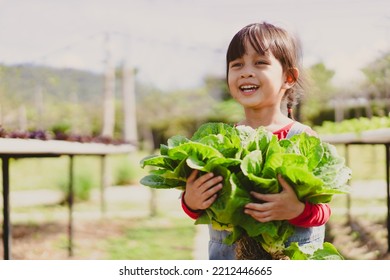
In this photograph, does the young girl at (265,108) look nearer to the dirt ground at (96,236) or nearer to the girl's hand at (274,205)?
the girl's hand at (274,205)

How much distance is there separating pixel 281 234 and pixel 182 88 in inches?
389

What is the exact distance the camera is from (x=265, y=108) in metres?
1.10

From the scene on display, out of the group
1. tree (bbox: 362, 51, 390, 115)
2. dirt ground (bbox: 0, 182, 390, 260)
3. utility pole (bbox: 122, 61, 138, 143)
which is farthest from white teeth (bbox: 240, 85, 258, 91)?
utility pole (bbox: 122, 61, 138, 143)

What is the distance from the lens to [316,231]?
1013mm

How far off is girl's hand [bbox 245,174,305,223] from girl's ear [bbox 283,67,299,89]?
350 millimetres

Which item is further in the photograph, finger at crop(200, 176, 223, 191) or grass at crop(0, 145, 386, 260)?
grass at crop(0, 145, 386, 260)

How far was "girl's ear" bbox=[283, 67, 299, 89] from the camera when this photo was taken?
112cm

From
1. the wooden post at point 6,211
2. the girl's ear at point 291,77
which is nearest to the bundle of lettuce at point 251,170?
the girl's ear at point 291,77

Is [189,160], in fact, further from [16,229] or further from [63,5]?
[16,229]

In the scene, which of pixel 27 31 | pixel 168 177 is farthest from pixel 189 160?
pixel 27 31

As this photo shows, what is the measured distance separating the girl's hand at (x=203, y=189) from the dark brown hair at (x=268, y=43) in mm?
300

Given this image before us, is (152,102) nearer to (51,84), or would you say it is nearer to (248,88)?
(51,84)

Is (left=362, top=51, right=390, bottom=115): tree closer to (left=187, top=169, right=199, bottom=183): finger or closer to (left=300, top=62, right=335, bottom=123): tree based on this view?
(left=300, top=62, right=335, bottom=123): tree

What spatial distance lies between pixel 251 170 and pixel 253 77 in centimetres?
25
